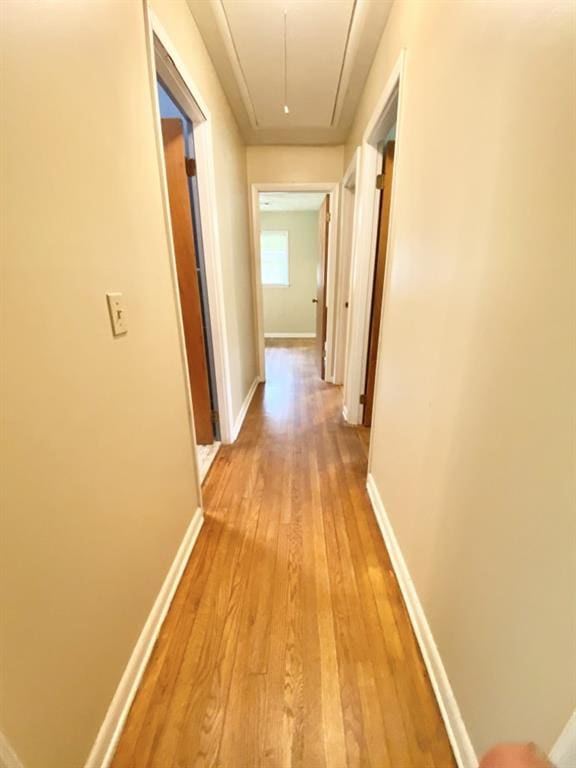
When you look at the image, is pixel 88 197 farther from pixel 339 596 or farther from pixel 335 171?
pixel 335 171

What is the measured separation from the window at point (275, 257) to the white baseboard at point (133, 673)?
554 centimetres

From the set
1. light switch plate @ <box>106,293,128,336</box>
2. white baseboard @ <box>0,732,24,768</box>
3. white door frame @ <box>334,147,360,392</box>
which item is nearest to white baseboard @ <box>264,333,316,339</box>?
white door frame @ <box>334,147,360,392</box>

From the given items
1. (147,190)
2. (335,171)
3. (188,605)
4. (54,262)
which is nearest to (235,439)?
(188,605)

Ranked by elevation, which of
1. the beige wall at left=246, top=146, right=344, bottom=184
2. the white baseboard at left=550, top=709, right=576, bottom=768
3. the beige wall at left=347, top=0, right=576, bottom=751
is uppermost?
the beige wall at left=246, top=146, right=344, bottom=184

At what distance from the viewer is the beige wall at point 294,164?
3.03 metres

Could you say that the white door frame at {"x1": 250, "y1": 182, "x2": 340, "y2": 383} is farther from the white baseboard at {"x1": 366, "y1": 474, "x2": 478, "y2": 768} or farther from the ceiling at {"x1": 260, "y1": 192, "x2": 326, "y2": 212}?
the white baseboard at {"x1": 366, "y1": 474, "x2": 478, "y2": 768}

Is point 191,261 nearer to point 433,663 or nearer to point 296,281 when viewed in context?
point 433,663

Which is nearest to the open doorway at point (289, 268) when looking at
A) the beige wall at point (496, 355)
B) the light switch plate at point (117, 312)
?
the beige wall at point (496, 355)

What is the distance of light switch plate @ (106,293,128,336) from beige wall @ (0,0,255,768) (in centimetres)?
2

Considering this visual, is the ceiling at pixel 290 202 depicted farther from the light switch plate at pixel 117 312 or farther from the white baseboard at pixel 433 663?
the white baseboard at pixel 433 663

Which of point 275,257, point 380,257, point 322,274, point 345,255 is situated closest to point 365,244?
point 380,257

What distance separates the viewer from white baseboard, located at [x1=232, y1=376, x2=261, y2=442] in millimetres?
2579

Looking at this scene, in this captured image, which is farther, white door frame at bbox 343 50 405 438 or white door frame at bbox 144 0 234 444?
white door frame at bbox 343 50 405 438

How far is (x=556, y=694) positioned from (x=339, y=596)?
2.86 ft
